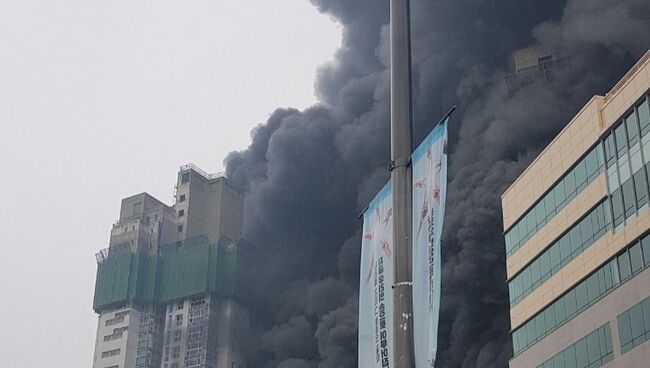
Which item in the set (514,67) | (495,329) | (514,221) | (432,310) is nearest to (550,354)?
(514,221)

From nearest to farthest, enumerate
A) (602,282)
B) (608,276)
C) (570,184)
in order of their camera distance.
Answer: (608,276)
(602,282)
(570,184)

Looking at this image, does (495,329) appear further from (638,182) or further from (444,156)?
(444,156)

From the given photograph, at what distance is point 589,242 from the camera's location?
36.6 m

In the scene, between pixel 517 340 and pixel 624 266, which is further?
pixel 517 340

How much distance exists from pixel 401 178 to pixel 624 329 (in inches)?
858

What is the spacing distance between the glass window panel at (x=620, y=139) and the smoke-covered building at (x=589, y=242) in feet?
0.16

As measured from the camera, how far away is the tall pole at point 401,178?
1319cm

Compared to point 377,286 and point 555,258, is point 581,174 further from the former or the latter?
point 377,286

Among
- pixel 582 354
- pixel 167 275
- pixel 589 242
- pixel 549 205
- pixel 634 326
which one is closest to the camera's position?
pixel 634 326

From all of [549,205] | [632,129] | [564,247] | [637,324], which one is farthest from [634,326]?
[549,205]

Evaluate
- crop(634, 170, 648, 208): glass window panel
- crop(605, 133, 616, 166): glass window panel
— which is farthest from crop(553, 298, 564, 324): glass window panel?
crop(634, 170, 648, 208): glass window panel

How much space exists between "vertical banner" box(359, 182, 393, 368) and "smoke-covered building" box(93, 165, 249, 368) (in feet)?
288

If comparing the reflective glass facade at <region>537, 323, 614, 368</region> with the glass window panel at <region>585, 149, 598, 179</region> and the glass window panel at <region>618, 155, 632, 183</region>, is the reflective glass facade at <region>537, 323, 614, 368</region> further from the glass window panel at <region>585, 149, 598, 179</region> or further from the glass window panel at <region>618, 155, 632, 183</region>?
the glass window panel at <region>585, 149, 598, 179</region>

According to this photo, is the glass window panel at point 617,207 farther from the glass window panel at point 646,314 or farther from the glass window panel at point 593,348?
the glass window panel at point 593,348
